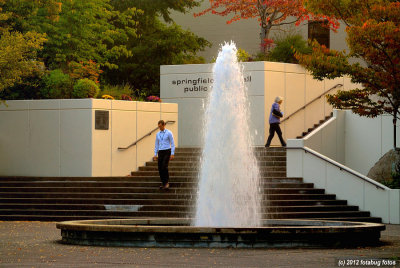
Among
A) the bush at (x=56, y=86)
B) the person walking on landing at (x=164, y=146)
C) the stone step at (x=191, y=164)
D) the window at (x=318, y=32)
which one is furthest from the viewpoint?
the window at (x=318, y=32)

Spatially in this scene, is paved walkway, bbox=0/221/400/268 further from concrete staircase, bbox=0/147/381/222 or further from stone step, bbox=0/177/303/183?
stone step, bbox=0/177/303/183

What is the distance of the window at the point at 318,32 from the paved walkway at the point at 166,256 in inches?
1142

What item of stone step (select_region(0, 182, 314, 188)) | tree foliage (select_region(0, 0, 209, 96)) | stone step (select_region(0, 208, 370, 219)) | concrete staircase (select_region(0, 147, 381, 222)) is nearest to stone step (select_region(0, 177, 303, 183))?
concrete staircase (select_region(0, 147, 381, 222))

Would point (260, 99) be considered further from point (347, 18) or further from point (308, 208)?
point (308, 208)

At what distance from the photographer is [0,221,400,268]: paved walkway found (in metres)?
12.2

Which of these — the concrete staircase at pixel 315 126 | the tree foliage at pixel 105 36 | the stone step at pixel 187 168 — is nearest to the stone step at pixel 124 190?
the stone step at pixel 187 168

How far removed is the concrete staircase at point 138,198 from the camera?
73.2ft

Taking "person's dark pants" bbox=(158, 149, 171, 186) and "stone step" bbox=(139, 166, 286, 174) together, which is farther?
"stone step" bbox=(139, 166, 286, 174)

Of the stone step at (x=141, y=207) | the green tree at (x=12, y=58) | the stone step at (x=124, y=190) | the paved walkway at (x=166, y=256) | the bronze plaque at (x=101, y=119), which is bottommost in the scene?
the paved walkway at (x=166, y=256)

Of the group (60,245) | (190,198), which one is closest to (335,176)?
(190,198)

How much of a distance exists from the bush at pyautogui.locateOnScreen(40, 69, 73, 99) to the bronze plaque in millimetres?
2358

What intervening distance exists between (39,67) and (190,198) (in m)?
9.11

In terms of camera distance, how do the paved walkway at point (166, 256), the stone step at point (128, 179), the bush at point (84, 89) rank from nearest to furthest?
A: the paved walkway at point (166, 256)
the stone step at point (128, 179)
the bush at point (84, 89)

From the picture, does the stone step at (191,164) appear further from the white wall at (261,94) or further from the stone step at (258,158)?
the white wall at (261,94)
